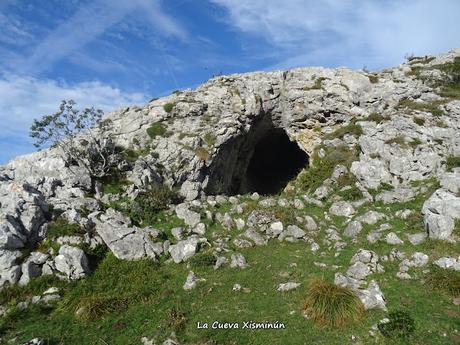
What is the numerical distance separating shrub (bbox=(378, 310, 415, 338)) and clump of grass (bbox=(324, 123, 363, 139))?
71.0 feet

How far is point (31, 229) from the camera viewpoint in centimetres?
2034

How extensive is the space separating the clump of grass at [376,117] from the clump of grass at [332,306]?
68.7ft

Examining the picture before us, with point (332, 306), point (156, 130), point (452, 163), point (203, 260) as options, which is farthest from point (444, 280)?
point (156, 130)

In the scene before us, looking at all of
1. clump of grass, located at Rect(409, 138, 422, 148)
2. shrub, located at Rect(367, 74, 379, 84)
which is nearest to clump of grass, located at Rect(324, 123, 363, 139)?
clump of grass, located at Rect(409, 138, 422, 148)

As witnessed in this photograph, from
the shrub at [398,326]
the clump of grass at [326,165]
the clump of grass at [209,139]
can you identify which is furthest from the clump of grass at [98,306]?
the clump of grass at [209,139]

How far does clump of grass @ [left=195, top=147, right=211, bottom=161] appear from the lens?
32.4 meters

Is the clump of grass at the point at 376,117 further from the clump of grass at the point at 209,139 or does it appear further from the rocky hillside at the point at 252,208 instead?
the clump of grass at the point at 209,139

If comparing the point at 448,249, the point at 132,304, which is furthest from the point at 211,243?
the point at 448,249

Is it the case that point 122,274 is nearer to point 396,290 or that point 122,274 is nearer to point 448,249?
point 396,290

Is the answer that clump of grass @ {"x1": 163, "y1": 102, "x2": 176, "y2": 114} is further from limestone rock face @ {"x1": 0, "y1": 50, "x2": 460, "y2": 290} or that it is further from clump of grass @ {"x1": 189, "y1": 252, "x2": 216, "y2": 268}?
clump of grass @ {"x1": 189, "y1": 252, "x2": 216, "y2": 268}

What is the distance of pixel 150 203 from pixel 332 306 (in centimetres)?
1535

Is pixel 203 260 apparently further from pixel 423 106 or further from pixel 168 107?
pixel 423 106

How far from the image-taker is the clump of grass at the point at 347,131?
32809mm

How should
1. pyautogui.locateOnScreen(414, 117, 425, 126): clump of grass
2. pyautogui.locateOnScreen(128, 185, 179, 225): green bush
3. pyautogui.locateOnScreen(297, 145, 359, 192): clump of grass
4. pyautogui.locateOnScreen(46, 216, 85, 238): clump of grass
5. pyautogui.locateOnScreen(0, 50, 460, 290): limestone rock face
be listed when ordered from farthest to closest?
pyautogui.locateOnScreen(297, 145, 359, 192): clump of grass, pyautogui.locateOnScreen(414, 117, 425, 126): clump of grass, pyautogui.locateOnScreen(128, 185, 179, 225): green bush, pyautogui.locateOnScreen(46, 216, 85, 238): clump of grass, pyautogui.locateOnScreen(0, 50, 460, 290): limestone rock face
